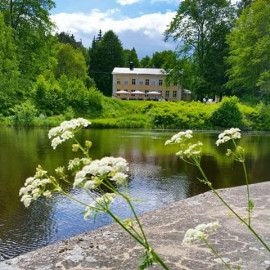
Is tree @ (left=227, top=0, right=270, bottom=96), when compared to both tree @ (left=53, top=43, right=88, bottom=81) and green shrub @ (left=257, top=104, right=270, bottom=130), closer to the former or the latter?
green shrub @ (left=257, top=104, right=270, bottom=130)

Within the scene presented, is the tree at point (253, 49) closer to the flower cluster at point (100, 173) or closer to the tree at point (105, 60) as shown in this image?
the tree at point (105, 60)

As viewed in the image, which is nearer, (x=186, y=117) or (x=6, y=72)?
(x=6, y=72)

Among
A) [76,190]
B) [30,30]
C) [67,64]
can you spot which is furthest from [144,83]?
[76,190]

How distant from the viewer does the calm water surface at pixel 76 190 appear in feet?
20.8

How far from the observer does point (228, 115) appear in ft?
103

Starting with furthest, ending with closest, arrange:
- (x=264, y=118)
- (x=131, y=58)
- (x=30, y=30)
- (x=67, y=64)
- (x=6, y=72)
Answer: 1. (x=131, y=58)
2. (x=67, y=64)
3. (x=30, y=30)
4. (x=264, y=118)
5. (x=6, y=72)

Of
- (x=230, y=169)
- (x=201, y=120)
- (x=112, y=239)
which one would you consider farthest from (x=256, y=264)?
(x=201, y=120)

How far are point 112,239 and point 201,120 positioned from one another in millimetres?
27261

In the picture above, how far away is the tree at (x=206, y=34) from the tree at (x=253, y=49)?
385 centimetres

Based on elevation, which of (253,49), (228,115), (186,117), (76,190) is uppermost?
(253,49)

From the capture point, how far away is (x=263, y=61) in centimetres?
3666

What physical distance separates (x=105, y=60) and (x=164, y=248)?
6207cm

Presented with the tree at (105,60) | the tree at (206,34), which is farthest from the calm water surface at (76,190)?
the tree at (105,60)

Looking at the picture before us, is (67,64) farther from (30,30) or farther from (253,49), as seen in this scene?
(253,49)
